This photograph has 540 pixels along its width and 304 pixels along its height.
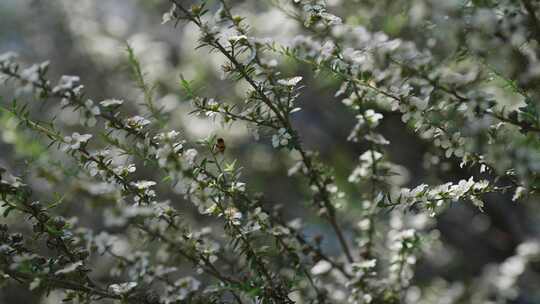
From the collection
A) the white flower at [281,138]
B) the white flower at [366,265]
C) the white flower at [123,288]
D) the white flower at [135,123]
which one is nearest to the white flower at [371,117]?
the white flower at [281,138]

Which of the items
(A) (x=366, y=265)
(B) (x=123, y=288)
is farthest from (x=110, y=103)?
(A) (x=366, y=265)

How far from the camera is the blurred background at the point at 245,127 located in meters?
2.92

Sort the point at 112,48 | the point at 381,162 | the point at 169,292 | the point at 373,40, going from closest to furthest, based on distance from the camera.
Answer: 1. the point at 373,40
2. the point at 169,292
3. the point at 381,162
4. the point at 112,48

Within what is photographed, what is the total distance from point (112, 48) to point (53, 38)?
1.65ft

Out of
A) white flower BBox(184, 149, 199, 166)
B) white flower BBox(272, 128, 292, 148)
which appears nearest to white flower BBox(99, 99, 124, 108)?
white flower BBox(184, 149, 199, 166)

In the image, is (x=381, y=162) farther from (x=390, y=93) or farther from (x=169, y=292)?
(x=169, y=292)

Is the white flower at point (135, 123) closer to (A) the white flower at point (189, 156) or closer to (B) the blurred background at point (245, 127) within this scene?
(A) the white flower at point (189, 156)

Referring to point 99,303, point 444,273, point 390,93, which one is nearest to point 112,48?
point 99,303

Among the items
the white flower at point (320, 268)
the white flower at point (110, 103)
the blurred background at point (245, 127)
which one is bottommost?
the white flower at point (320, 268)

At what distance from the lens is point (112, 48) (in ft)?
13.8

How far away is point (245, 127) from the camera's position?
128 inches

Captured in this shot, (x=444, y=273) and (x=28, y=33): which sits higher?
(x=28, y=33)

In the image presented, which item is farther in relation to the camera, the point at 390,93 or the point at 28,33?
the point at 28,33

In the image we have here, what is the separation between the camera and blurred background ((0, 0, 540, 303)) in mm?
2918
